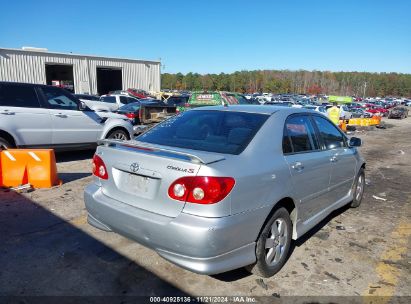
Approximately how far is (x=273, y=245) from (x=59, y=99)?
644 cm

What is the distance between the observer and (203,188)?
2.61m

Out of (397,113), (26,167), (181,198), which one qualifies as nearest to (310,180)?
(181,198)

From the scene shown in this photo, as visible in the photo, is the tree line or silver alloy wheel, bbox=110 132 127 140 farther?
the tree line

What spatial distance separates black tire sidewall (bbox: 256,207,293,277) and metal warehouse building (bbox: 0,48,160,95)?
3320 cm

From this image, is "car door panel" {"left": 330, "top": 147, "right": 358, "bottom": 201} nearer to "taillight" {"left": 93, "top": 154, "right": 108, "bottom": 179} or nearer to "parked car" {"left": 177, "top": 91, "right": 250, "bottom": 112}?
"taillight" {"left": 93, "top": 154, "right": 108, "bottom": 179}

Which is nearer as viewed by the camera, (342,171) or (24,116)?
(342,171)

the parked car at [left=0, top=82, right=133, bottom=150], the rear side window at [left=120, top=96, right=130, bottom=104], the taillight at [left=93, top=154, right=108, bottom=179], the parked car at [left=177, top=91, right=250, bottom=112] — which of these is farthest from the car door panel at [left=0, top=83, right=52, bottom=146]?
the rear side window at [left=120, top=96, right=130, bottom=104]

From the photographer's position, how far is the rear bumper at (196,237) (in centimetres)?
259

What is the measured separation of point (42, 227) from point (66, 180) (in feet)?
7.72

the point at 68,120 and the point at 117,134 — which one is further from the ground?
the point at 68,120

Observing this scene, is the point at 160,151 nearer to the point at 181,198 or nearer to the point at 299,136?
the point at 181,198

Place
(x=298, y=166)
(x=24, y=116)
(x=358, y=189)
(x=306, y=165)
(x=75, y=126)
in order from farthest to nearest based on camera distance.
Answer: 1. (x=75, y=126)
2. (x=24, y=116)
3. (x=358, y=189)
4. (x=306, y=165)
5. (x=298, y=166)

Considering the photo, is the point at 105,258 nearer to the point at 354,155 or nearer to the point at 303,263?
the point at 303,263

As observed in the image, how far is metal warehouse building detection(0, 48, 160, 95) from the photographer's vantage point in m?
30.8
